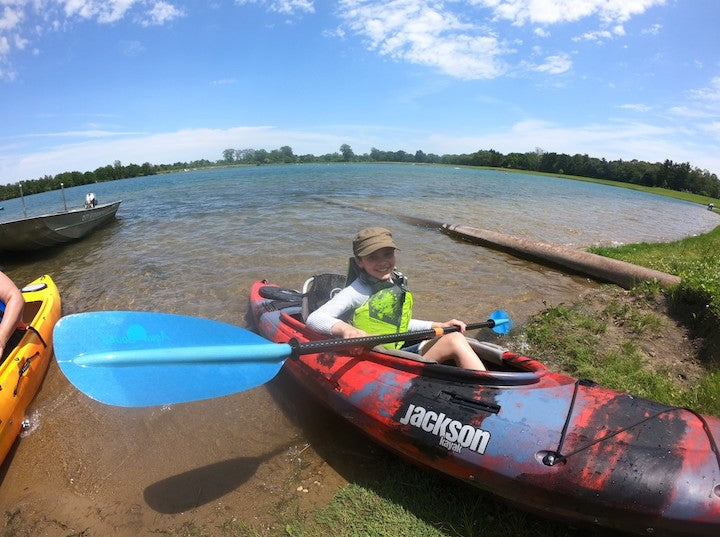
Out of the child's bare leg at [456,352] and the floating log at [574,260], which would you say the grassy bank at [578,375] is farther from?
the child's bare leg at [456,352]

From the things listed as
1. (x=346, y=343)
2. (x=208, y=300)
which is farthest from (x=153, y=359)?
(x=208, y=300)

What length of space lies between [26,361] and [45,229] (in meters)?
7.95

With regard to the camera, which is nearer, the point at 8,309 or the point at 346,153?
the point at 8,309

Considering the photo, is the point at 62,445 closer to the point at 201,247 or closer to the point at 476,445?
the point at 476,445

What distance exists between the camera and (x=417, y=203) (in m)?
21.8

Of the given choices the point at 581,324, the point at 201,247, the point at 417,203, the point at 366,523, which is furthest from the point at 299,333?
the point at 417,203

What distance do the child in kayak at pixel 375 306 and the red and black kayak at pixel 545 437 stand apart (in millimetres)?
328

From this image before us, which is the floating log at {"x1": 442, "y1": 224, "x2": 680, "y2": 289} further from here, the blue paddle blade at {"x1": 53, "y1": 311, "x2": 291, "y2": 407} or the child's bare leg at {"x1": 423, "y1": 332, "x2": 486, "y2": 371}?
the blue paddle blade at {"x1": 53, "y1": 311, "x2": 291, "y2": 407}

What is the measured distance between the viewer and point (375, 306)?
3826mm

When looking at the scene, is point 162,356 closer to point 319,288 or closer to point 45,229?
point 319,288

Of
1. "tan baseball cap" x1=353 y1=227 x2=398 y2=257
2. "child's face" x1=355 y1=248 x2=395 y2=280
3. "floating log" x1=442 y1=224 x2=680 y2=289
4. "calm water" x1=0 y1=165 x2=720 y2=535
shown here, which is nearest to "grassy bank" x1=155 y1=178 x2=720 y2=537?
"floating log" x1=442 y1=224 x2=680 y2=289

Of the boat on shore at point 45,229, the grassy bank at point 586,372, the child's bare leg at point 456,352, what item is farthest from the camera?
the boat on shore at point 45,229

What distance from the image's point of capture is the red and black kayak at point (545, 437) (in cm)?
219

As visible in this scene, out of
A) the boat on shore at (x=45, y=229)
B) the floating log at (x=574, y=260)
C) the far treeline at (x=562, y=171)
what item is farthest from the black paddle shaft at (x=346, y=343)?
the far treeline at (x=562, y=171)
